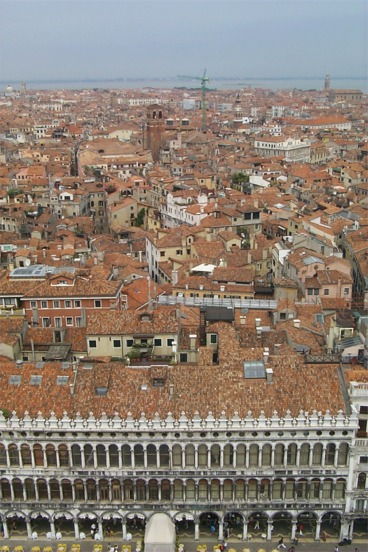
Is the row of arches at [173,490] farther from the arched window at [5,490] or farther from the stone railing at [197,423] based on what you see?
the stone railing at [197,423]

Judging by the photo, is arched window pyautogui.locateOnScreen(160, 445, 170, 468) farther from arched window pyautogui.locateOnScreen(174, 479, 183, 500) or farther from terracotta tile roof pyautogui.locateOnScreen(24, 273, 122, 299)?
terracotta tile roof pyautogui.locateOnScreen(24, 273, 122, 299)

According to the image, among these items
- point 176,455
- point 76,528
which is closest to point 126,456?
point 176,455

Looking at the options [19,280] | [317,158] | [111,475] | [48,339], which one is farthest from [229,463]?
[317,158]

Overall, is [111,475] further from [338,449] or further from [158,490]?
[338,449]

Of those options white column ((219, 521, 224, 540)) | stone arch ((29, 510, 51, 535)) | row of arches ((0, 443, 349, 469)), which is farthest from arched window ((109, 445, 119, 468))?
white column ((219, 521, 224, 540))

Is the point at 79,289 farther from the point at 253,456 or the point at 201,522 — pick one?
the point at 253,456

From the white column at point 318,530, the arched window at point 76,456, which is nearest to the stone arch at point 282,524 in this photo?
the white column at point 318,530
